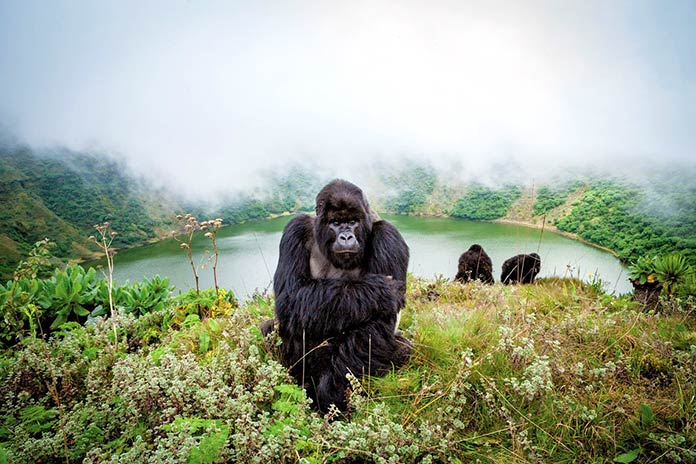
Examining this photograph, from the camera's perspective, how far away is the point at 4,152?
19672 mm

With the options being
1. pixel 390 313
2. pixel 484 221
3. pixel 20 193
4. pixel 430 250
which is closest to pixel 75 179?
pixel 20 193

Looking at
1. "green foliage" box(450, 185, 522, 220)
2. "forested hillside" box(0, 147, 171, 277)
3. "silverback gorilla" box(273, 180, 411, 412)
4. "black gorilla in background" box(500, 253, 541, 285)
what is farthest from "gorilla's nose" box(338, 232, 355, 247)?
"green foliage" box(450, 185, 522, 220)

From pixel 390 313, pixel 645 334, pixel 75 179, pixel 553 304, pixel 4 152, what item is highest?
pixel 4 152

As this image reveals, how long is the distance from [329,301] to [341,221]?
29.2 inches

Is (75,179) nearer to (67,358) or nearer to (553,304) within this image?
(67,358)

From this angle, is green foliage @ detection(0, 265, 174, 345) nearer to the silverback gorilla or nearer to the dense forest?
the silverback gorilla

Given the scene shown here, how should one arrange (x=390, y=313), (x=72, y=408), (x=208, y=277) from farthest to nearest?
(x=208, y=277), (x=390, y=313), (x=72, y=408)

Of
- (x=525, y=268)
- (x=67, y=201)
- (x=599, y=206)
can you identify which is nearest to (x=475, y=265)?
(x=525, y=268)

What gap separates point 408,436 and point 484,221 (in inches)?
1139

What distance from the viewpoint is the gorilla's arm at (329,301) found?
2.83m

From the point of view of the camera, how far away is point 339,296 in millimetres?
2836

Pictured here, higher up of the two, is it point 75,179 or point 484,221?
point 75,179

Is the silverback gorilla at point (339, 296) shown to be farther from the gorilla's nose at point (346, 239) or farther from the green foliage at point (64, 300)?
the green foliage at point (64, 300)

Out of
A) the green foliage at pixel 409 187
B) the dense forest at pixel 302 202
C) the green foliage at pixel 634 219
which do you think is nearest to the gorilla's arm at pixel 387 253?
the dense forest at pixel 302 202
